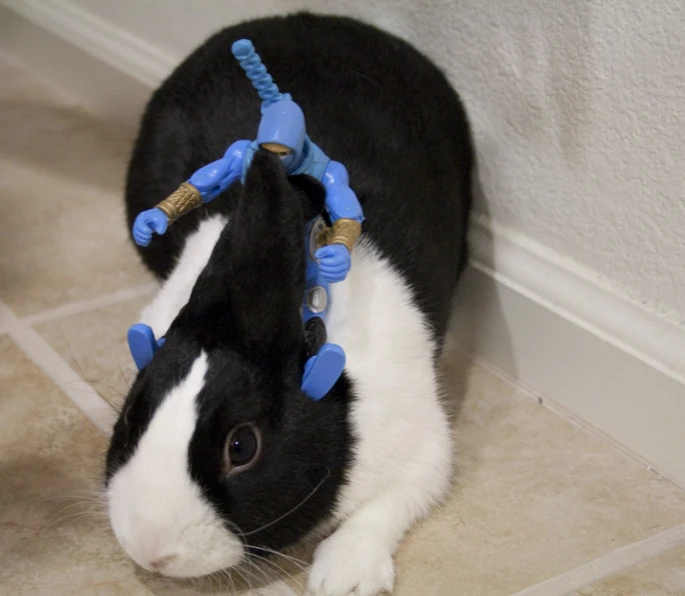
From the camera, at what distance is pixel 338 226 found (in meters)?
0.92

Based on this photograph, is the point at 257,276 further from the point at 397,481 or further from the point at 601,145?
the point at 601,145

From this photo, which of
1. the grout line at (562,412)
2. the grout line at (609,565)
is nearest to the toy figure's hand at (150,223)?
the grout line at (609,565)

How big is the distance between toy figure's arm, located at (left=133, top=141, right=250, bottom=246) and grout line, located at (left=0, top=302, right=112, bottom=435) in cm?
40

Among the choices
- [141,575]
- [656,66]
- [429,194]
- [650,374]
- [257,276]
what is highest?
[656,66]

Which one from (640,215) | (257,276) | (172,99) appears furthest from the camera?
(172,99)

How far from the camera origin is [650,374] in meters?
1.17

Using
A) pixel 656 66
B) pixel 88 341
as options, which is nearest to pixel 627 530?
pixel 656 66

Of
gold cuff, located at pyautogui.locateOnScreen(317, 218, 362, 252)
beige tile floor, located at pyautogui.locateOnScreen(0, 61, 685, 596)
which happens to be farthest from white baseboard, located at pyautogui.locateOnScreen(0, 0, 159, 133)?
gold cuff, located at pyautogui.locateOnScreen(317, 218, 362, 252)

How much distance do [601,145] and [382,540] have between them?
2.00ft

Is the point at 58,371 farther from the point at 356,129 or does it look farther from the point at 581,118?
the point at 581,118

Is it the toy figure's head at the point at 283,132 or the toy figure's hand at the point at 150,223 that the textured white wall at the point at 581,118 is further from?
the toy figure's hand at the point at 150,223

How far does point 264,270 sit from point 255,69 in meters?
0.24

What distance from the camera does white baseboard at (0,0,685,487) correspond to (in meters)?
1.17

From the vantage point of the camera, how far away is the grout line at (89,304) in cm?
147
